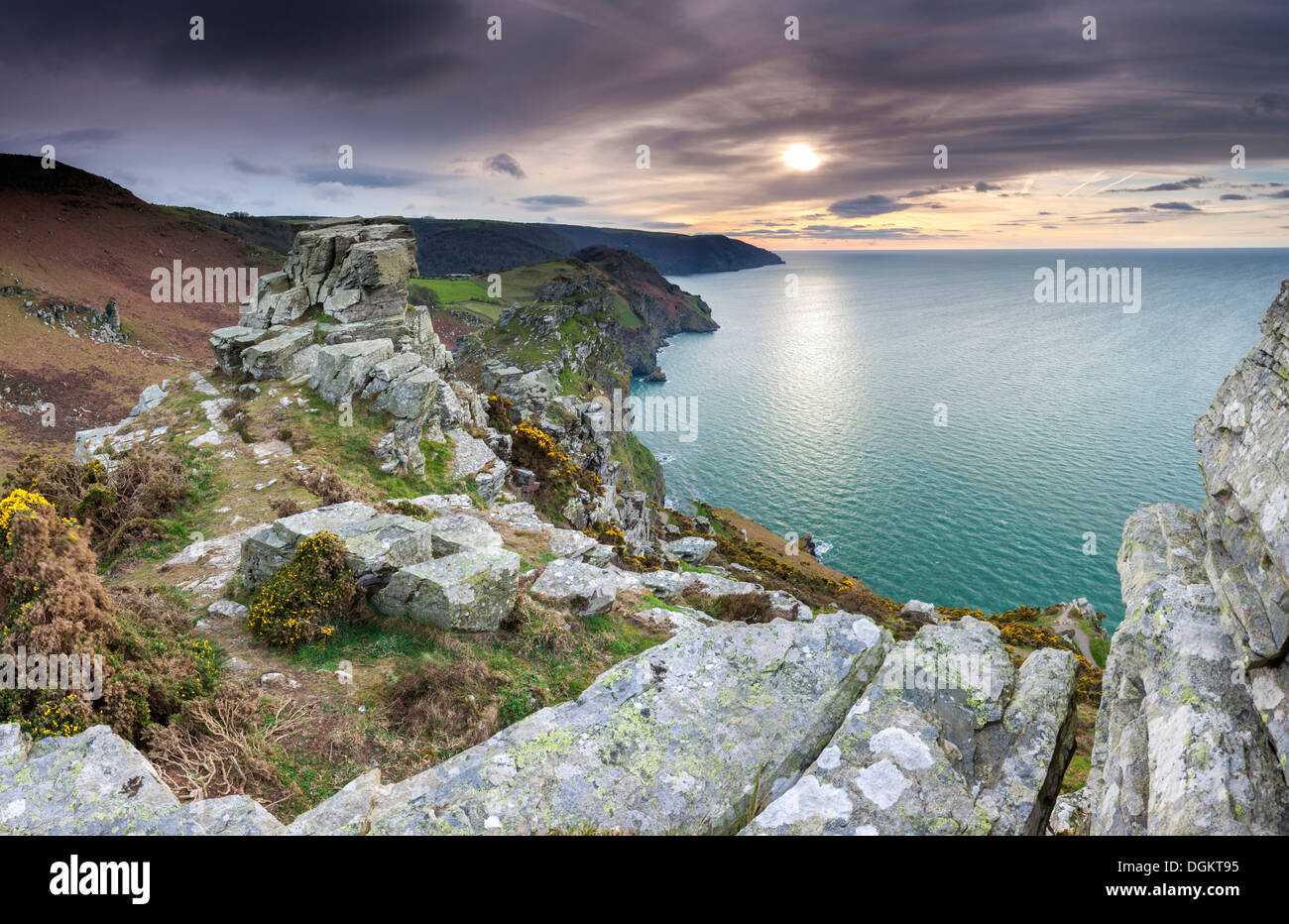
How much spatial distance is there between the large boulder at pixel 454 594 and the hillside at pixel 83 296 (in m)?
63.0

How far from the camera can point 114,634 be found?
10055 mm

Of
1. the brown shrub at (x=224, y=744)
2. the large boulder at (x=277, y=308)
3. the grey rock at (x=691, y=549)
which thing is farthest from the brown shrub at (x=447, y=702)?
the grey rock at (x=691, y=549)

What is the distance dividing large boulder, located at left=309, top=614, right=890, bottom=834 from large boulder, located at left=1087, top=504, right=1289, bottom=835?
→ 3757mm

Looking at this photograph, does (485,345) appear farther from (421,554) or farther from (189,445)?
(421,554)

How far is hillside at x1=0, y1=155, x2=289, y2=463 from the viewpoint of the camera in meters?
67.8

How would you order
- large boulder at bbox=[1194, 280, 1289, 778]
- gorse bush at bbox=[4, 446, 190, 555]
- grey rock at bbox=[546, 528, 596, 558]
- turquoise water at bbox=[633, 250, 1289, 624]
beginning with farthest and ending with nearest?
turquoise water at bbox=[633, 250, 1289, 624]
grey rock at bbox=[546, 528, 596, 558]
gorse bush at bbox=[4, 446, 190, 555]
large boulder at bbox=[1194, 280, 1289, 778]

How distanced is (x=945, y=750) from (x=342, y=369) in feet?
98.4

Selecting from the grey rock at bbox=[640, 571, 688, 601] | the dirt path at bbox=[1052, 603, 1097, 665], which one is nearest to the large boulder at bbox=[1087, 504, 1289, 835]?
the grey rock at bbox=[640, 571, 688, 601]

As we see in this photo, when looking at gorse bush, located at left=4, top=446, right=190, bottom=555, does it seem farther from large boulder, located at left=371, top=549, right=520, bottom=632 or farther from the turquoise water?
the turquoise water

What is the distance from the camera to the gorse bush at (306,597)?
12828 mm

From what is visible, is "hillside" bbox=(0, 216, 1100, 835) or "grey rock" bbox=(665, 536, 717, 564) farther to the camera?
"grey rock" bbox=(665, 536, 717, 564)

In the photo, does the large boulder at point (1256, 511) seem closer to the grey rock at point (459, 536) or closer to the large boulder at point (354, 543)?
the grey rock at point (459, 536)

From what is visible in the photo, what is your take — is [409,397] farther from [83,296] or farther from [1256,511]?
[83,296]
